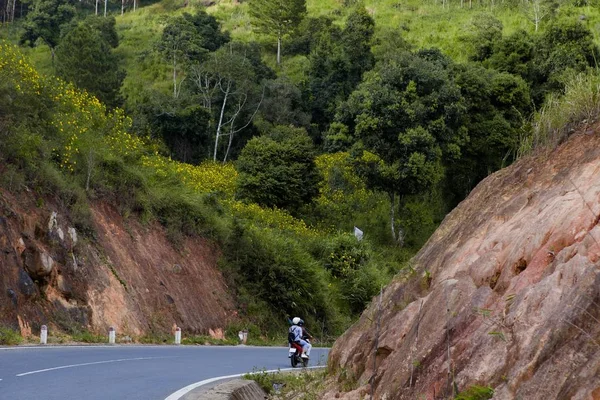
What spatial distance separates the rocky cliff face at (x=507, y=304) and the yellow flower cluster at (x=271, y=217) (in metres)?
27.3

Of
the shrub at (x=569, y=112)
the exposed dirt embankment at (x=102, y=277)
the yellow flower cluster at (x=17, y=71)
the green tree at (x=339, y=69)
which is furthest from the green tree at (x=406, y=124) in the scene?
the shrub at (x=569, y=112)

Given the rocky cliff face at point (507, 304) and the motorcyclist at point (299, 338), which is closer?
the rocky cliff face at point (507, 304)

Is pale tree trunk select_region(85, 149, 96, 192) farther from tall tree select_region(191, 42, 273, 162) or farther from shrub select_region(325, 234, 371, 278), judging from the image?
tall tree select_region(191, 42, 273, 162)

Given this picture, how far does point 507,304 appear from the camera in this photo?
9.03 metres

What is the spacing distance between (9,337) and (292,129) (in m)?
28.9

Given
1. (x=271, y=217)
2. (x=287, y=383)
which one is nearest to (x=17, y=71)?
(x=287, y=383)

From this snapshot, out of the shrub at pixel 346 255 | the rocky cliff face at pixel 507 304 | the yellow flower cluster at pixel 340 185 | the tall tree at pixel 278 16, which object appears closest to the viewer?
the rocky cliff face at pixel 507 304

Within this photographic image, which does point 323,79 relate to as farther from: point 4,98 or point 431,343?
point 431,343

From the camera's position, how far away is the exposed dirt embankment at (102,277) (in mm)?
23156

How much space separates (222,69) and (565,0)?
36.8 metres

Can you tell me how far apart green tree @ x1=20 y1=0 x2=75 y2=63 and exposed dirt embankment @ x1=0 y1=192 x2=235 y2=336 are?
46429mm

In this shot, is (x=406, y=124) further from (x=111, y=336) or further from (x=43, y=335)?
(x=43, y=335)

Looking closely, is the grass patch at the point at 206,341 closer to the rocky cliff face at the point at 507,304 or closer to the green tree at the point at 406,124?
the rocky cliff face at the point at 507,304

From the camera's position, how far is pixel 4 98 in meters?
26.1
